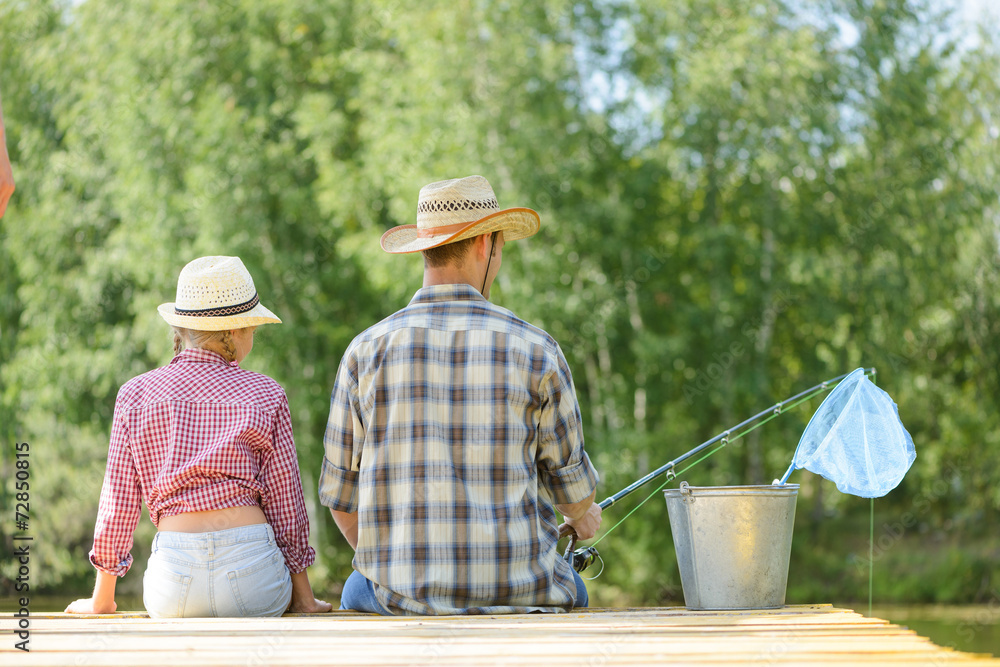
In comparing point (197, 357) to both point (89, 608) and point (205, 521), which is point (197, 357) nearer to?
point (205, 521)

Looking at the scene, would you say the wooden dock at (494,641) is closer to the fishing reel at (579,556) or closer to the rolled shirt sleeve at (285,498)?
the rolled shirt sleeve at (285,498)

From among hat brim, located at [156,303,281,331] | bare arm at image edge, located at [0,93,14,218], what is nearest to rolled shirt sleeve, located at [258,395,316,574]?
hat brim, located at [156,303,281,331]

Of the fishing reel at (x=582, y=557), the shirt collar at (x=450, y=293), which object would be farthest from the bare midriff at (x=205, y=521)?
the fishing reel at (x=582, y=557)

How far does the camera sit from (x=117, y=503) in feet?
8.65

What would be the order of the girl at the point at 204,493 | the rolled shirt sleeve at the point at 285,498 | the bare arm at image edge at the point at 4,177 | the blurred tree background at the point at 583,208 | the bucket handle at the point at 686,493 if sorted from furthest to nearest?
the blurred tree background at the point at 583,208 → the rolled shirt sleeve at the point at 285,498 → the girl at the point at 204,493 → the bucket handle at the point at 686,493 → the bare arm at image edge at the point at 4,177

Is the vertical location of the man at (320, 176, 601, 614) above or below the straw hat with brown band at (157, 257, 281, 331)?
below

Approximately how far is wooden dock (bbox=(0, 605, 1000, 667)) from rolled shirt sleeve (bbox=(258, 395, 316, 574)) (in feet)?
1.31

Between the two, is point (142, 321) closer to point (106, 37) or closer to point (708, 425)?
point (106, 37)

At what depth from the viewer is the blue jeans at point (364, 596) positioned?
252 cm

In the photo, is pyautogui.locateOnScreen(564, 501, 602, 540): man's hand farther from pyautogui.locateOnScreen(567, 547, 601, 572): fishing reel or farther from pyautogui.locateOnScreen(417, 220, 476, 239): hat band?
pyautogui.locateOnScreen(417, 220, 476, 239): hat band

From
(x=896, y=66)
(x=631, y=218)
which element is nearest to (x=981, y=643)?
(x=631, y=218)

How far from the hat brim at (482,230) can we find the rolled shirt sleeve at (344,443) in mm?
318

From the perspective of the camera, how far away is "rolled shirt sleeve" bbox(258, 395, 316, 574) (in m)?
2.68

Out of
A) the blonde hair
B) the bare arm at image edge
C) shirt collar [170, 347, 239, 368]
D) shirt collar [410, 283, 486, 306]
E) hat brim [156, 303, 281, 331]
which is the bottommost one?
shirt collar [170, 347, 239, 368]
